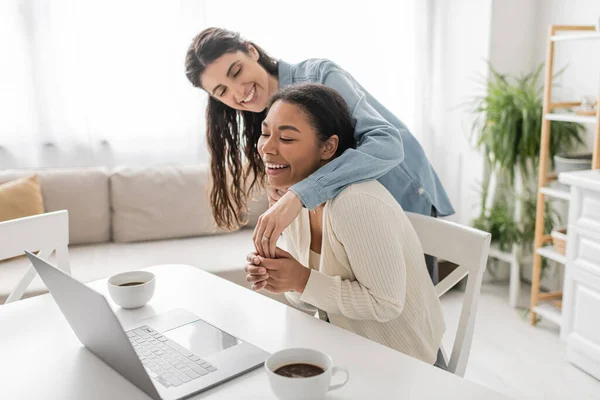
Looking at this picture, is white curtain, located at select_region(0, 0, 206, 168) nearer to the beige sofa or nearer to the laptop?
the beige sofa

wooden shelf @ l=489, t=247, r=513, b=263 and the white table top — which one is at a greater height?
the white table top

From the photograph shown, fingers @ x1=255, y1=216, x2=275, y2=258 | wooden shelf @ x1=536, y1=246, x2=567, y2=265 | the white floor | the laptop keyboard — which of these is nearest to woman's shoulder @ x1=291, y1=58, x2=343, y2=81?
fingers @ x1=255, y1=216, x2=275, y2=258

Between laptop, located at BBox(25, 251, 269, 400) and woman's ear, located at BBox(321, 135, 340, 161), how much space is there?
0.45 metres

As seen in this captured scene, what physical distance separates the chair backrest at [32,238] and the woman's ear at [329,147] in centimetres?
71

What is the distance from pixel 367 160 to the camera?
1.22 m

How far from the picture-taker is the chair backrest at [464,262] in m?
1.25

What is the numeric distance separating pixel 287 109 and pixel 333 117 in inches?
4.3

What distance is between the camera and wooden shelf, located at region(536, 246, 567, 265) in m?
2.62

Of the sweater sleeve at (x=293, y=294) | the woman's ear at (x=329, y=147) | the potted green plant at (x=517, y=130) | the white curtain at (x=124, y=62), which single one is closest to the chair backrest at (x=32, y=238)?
the sweater sleeve at (x=293, y=294)

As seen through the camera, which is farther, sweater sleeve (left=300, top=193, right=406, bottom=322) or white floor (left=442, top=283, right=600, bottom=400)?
white floor (left=442, top=283, right=600, bottom=400)

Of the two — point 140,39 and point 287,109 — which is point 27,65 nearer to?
point 140,39

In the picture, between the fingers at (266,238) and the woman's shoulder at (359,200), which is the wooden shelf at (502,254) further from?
the fingers at (266,238)

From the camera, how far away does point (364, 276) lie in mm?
1144

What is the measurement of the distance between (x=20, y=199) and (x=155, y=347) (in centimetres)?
195
